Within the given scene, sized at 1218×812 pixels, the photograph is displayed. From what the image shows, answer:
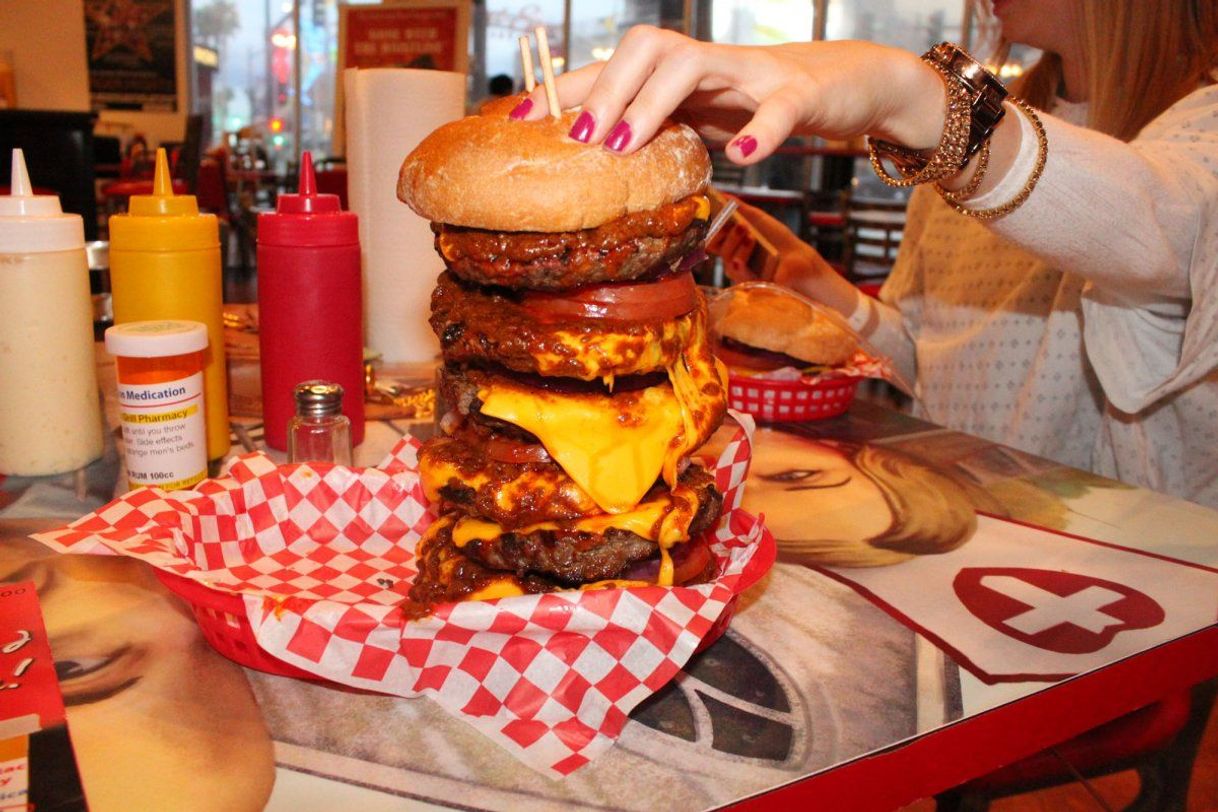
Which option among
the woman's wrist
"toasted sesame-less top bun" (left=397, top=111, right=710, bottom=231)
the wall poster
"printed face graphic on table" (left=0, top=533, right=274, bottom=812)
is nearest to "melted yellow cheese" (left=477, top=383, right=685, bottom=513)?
"toasted sesame-less top bun" (left=397, top=111, right=710, bottom=231)

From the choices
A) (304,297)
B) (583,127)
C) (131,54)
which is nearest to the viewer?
(583,127)

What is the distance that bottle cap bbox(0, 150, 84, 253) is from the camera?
1526 mm

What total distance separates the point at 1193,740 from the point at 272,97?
1449cm

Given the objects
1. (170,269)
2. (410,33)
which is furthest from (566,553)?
(410,33)

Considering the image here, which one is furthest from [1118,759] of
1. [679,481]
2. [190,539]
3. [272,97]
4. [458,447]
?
[272,97]

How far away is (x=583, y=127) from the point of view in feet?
3.51

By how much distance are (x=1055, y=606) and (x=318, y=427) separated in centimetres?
117

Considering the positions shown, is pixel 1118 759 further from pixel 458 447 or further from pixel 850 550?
pixel 458 447

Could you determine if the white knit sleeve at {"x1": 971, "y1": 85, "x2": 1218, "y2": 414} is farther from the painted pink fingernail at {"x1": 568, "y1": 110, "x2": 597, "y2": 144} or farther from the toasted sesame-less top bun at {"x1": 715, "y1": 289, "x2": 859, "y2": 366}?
the painted pink fingernail at {"x1": 568, "y1": 110, "x2": 597, "y2": 144}

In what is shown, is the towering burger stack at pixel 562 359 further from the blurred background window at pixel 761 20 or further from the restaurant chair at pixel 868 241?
the blurred background window at pixel 761 20

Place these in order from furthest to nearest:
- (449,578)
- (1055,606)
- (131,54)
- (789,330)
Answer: (131,54), (789,330), (1055,606), (449,578)

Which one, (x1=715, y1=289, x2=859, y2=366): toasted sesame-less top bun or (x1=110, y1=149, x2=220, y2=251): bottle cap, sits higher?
(x1=110, y1=149, x2=220, y2=251): bottle cap

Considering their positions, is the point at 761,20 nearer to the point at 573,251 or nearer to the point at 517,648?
the point at 573,251

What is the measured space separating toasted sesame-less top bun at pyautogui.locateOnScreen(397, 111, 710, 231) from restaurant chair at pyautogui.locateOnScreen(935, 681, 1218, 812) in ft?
3.63
